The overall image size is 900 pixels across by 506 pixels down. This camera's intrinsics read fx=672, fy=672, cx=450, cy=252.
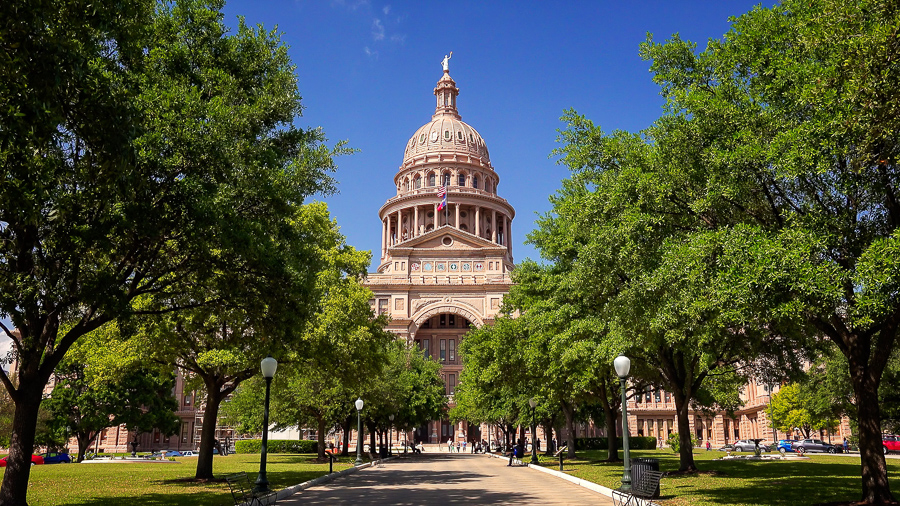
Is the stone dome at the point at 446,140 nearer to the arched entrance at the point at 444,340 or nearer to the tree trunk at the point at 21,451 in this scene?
the arched entrance at the point at 444,340

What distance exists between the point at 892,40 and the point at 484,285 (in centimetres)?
8824

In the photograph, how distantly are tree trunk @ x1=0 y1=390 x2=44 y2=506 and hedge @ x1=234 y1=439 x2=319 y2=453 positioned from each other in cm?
6152

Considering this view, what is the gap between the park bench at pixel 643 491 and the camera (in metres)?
14.6

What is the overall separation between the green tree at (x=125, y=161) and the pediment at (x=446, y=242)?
81.1 metres

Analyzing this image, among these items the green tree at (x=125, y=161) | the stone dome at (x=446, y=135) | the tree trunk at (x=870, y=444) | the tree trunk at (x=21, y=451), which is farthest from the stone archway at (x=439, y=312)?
the tree trunk at (x=21, y=451)

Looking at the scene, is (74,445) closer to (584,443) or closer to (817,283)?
(584,443)

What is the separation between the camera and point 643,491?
49.8 ft

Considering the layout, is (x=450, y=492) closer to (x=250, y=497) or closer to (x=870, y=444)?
(x=250, y=497)

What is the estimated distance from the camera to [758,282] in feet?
41.6

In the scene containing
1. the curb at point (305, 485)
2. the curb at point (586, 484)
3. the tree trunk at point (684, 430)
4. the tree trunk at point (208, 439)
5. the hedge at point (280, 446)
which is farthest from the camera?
the hedge at point (280, 446)

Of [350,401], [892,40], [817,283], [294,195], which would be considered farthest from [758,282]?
[350,401]

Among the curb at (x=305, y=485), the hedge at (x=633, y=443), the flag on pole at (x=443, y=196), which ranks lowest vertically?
the hedge at (x=633, y=443)

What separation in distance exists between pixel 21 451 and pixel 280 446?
62877mm

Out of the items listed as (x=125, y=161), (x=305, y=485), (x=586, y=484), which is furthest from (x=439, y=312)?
(x=125, y=161)
